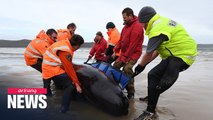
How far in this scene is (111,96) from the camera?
597cm

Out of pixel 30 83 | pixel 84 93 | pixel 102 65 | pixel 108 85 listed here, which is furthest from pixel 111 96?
pixel 30 83

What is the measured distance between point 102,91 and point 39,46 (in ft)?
8.58

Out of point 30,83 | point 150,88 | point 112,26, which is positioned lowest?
point 30,83

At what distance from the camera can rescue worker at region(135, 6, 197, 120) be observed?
5.32 m

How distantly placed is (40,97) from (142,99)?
2.30 meters

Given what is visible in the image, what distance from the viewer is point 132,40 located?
7.35 metres

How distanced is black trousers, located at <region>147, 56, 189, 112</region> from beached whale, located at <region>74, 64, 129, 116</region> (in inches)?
22.9

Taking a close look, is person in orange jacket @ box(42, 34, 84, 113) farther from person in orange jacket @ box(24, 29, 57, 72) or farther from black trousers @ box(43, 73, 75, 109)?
person in orange jacket @ box(24, 29, 57, 72)

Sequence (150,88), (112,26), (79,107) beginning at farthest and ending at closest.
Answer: (112,26)
(79,107)
(150,88)

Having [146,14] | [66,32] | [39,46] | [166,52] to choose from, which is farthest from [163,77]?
[66,32]

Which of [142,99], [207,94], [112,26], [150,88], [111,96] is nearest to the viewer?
[150,88]

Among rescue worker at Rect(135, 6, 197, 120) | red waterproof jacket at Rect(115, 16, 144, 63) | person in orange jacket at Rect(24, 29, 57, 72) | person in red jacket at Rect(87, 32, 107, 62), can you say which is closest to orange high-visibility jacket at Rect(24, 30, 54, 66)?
person in orange jacket at Rect(24, 29, 57, 72)

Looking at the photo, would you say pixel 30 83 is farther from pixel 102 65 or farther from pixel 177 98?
pixel 177 98

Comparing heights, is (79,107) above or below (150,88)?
below
